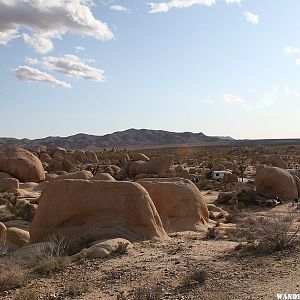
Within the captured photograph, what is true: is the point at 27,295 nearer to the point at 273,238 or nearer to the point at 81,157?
the point at 273,238

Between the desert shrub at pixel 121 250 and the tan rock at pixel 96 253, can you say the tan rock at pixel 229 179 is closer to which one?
the desert shrub at pixel 121 250

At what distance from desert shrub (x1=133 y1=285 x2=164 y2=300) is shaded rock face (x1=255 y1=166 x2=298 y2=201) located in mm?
17208

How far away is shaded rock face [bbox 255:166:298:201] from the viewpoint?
23953 millimetres

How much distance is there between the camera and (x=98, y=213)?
11.8 metres

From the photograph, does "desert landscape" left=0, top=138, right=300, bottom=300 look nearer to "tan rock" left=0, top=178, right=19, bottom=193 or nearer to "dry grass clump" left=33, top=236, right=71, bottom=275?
"dry grass clump" left=33, top=236, right=71, bottom=275

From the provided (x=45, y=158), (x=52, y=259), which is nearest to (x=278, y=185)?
(x=52, y=259)

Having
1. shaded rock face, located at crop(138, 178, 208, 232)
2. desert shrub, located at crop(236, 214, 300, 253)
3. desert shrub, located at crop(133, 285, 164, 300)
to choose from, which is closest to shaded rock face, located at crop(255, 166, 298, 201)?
shaded rock face, located at crop(138, 178, 208, 232)

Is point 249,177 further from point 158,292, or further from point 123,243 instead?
point 158,292

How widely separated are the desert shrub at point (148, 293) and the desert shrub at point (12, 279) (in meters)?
2.12

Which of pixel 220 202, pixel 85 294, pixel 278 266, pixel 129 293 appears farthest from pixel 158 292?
pixel 220 202

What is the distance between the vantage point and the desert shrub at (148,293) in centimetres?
717

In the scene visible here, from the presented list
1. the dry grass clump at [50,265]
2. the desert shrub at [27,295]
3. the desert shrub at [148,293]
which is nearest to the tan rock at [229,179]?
the dry grass clump at [50,265]

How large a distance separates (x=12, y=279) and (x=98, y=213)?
386 centimetres

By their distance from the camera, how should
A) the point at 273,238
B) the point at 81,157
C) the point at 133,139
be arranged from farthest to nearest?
1. the point at 133,139
2. the point at 81,157
3. the point at 273,238
